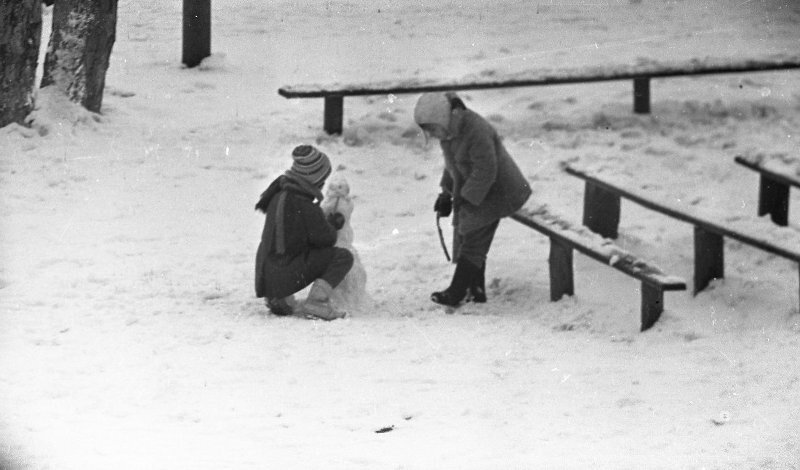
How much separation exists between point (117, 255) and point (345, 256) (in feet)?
6.92

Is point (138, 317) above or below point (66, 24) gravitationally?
below

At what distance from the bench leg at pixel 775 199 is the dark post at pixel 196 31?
7.09m

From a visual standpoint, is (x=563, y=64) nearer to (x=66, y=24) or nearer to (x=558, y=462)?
(x=66, y=24)

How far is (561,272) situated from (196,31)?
24.4ft

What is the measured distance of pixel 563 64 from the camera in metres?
15.5

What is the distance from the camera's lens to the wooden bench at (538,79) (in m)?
13.0

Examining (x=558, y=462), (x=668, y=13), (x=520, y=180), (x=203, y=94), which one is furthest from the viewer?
(x=668, y=13)

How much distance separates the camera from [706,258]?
926cm

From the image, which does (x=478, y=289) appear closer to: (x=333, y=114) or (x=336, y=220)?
(x=336, y=220)

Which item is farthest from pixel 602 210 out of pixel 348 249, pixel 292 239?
pixel 292 239

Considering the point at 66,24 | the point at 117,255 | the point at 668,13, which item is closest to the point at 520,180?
the point at 117,255

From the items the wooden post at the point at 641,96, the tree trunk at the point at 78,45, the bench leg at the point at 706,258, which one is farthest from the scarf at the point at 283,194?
the wooden post at the point at 641,96

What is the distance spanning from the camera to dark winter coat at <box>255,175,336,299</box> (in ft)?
28.5

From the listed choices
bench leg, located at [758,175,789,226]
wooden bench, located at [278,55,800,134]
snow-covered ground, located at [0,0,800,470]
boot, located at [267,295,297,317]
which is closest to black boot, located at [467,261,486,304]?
snow-covered ground, located at [0,0,800,470]
